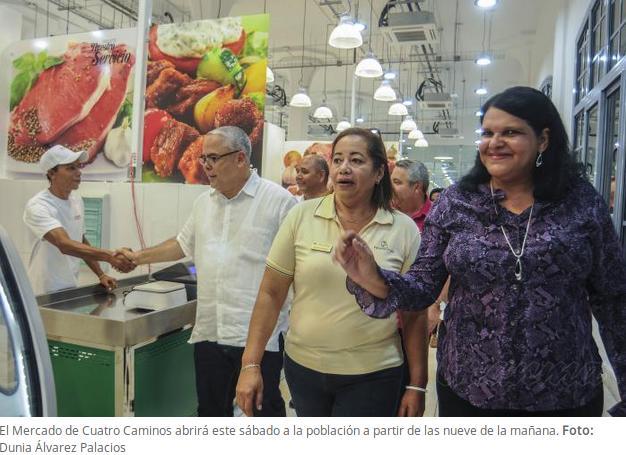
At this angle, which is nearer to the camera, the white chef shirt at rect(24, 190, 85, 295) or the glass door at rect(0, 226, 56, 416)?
the glass door at rect(0, 226, 56, 416)

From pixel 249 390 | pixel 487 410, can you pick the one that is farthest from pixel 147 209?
pixel 487 410

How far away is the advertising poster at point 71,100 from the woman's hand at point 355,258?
272 cm

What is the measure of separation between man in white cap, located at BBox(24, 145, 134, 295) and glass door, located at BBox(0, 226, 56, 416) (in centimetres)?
147

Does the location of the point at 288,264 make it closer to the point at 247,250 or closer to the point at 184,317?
the point at 247,250

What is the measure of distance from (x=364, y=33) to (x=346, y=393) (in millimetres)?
9556

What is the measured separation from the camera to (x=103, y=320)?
77.9 inches

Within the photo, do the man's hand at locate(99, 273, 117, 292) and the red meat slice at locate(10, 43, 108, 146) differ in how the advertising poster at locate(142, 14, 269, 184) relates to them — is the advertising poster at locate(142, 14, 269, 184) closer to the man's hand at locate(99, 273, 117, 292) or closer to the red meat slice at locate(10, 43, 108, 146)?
the red meat slice at locate(10, 43, 108, 146)

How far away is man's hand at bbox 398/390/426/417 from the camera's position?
1.46 m

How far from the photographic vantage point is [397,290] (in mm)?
Result: 1266

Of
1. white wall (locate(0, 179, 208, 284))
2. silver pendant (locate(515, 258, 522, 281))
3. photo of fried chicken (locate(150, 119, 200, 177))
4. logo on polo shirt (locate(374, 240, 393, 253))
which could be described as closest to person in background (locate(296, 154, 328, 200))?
white wall (locate(0, 179, 208, 284))

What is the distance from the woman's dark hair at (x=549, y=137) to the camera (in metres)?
1.15

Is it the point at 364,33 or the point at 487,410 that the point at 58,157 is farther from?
the point at 364,33

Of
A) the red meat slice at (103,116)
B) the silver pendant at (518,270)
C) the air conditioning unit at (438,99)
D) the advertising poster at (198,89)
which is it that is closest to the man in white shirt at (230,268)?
the silver pendant at (518,270)
